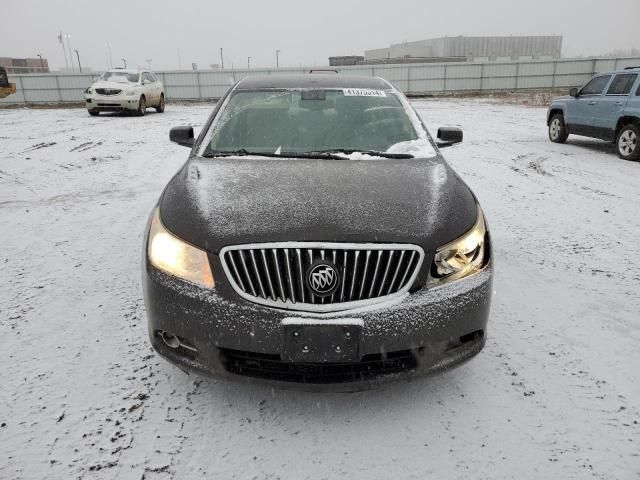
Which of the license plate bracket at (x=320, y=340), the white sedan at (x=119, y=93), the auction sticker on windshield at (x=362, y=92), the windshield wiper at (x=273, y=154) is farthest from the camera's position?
the white sedan at (x=119, y=93)

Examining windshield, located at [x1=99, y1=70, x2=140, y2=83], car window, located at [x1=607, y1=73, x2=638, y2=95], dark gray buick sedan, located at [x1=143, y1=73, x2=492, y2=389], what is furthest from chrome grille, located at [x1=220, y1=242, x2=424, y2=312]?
windshield, located at [x1=99, y1=70, x2=140, y2=83]

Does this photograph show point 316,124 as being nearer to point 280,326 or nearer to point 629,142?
point 280,326

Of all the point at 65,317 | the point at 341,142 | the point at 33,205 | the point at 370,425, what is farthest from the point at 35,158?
the point at 370,425

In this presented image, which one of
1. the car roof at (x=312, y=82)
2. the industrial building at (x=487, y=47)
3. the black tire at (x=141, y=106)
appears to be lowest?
the black tire at (x=141, y=106)

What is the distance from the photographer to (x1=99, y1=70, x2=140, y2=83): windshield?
654 inches

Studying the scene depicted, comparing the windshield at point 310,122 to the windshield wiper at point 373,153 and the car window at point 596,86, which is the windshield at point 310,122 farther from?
the car window at point 596,86

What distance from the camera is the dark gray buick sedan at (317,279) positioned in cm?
200

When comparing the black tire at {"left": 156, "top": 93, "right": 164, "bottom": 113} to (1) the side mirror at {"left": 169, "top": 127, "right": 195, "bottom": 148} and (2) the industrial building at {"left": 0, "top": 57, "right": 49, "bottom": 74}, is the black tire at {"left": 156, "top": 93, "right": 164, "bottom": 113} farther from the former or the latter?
(2) the industrial building at {"left": 0, "top": 57, "right": 49, "bottom": 74}

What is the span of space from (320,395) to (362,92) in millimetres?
2444

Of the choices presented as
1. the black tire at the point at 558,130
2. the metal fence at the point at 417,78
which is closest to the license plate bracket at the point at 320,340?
the black tire at the point at 558,130

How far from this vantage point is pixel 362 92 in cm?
384

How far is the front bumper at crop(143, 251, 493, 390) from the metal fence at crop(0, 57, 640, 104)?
1082 inches

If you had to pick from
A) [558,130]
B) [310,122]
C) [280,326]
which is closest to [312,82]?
[310,122]

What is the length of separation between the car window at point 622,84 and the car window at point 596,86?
0.83ft
